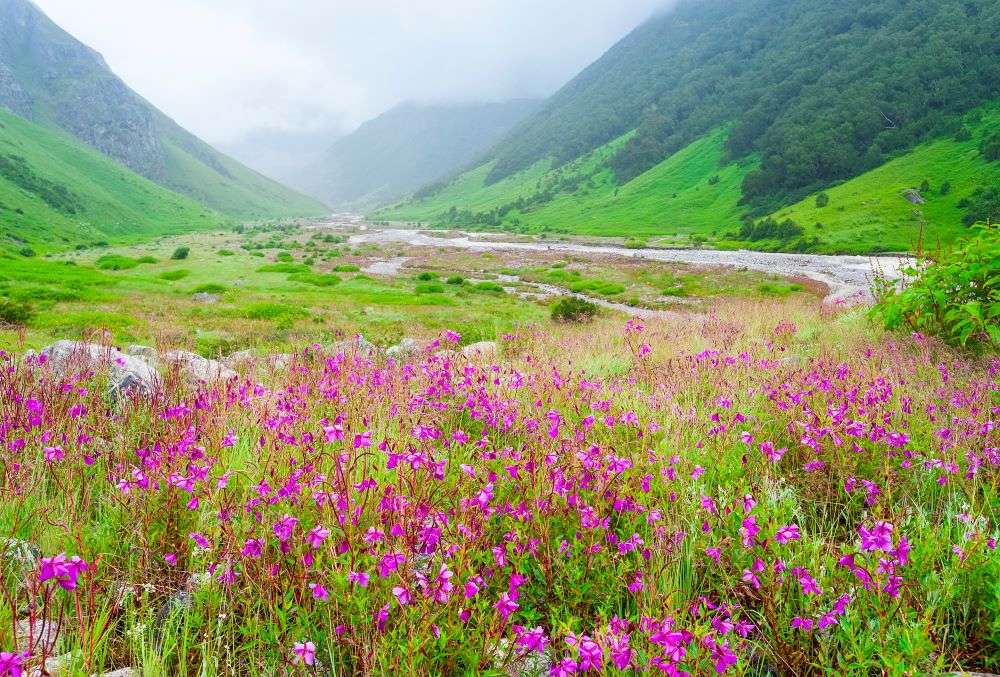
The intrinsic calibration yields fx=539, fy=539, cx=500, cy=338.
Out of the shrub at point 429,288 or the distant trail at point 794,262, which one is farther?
the distant trail at point 794,262

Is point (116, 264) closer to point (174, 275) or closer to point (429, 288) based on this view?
point (174, 275)

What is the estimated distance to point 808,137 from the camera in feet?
342

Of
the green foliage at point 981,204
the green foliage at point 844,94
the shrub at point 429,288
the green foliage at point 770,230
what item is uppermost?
the green foliage at point 844,94

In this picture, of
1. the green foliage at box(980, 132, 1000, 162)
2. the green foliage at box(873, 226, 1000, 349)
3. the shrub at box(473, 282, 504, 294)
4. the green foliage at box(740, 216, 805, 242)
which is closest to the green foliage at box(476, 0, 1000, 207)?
the green foliage at box(980, 132, 1000, 162)

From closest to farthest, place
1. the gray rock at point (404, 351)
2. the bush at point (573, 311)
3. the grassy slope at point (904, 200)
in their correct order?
the gray rock at point (404, 351)
the bush at point (573, 311)
the grassy slope at point (904, 200)

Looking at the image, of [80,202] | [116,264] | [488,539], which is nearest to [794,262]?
[488,539]

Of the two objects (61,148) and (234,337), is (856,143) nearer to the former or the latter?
(234,337)

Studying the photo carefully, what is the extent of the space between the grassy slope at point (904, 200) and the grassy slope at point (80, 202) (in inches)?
4491

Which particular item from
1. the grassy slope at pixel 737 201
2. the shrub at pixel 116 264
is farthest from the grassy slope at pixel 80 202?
the grassy slope at pixel 737 201

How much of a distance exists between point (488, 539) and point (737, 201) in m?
122

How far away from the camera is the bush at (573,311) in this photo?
29.0 metres

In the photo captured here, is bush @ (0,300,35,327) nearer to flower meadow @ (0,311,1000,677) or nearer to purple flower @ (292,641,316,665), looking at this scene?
flower meadow @ (0,311,1000,677)

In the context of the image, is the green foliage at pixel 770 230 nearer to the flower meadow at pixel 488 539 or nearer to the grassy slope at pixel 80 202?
the flower meadow at pixel 488 539

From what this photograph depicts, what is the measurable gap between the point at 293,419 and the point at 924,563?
13.8ft
